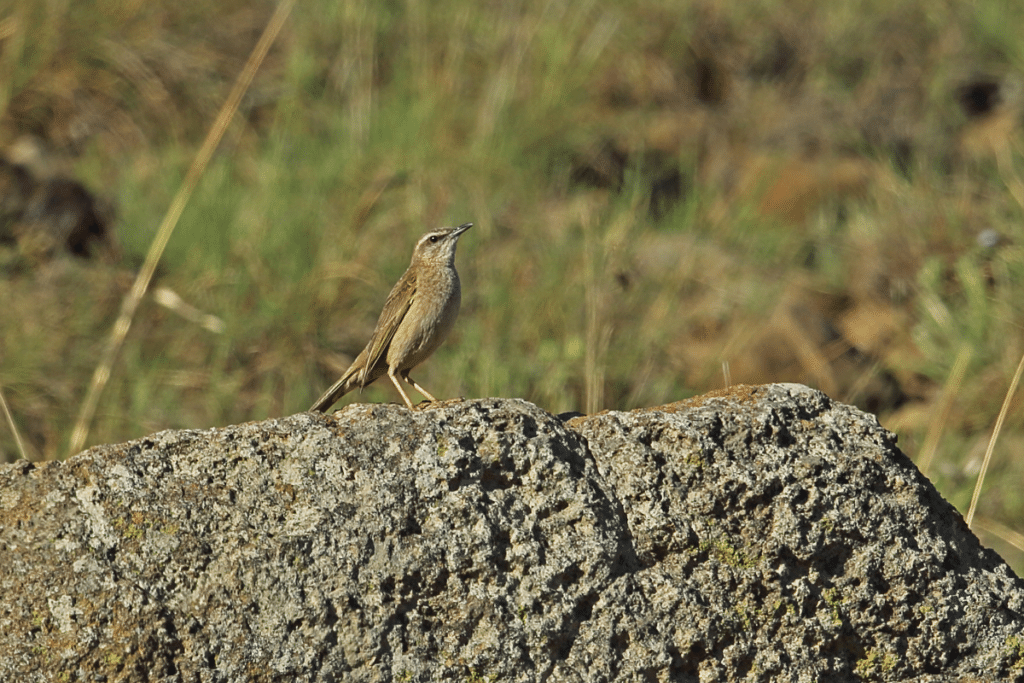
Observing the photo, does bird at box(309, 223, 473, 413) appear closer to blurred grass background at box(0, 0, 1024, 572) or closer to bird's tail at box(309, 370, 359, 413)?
bird's tail at box(309, 370, 359, 413)

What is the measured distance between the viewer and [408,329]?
5496 millimetres

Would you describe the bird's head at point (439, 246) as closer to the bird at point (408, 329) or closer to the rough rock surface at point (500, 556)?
the bird at point (408, 329)

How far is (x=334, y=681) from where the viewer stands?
2.78 meters

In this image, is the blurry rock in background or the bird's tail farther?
the blurry rock in background

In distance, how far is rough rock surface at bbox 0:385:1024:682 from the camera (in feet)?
9.05

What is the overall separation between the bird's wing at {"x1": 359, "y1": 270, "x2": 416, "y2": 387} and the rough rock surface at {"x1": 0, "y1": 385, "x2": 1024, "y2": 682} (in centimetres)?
233

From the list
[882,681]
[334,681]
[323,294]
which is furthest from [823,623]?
[323,294]

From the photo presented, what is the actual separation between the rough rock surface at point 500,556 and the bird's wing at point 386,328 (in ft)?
7.64

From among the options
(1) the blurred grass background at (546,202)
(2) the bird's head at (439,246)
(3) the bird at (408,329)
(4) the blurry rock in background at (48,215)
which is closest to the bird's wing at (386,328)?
(3) the bird at (408,329)

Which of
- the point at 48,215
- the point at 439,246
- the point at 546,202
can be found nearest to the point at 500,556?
the point at 439,246

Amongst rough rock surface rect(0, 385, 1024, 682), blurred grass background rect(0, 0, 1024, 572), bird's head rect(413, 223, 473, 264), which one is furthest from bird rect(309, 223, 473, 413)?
rough rock surface rect(0, 385, 1024, 682)

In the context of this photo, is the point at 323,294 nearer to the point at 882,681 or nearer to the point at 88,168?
the point at 88,168

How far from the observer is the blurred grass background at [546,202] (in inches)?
328

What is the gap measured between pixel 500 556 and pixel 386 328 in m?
2.77
